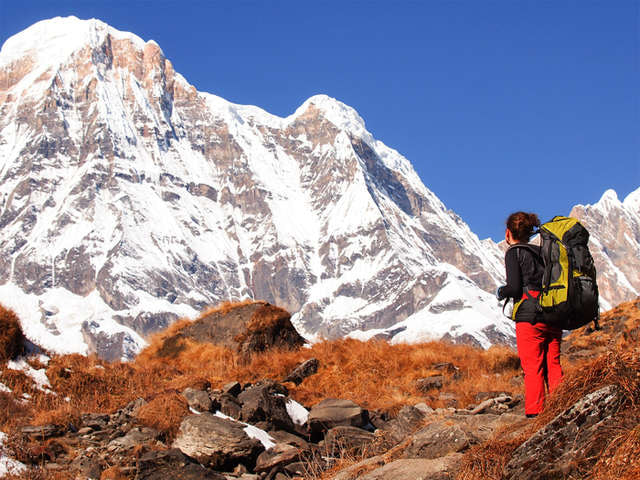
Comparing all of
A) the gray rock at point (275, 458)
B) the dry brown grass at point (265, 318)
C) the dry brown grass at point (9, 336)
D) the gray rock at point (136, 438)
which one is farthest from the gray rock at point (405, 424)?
the dry brown grass at point (265, 318)

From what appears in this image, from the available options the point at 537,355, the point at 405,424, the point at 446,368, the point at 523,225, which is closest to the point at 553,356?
the point at 537,355

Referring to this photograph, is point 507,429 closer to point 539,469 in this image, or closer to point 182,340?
point 539,469

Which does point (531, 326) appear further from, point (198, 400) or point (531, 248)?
point (198, 400)

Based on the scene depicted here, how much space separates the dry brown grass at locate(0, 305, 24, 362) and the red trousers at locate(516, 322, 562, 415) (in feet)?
32.9

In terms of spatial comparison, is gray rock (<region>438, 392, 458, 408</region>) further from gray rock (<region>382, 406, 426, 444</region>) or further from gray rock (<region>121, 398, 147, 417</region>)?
gray rock (<region>121, 398, 147, 417</region>)

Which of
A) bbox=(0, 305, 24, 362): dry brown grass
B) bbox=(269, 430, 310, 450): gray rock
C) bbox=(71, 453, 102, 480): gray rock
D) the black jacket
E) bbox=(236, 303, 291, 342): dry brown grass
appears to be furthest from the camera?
bbox=(236, 303, 291, 342): dry brown grass

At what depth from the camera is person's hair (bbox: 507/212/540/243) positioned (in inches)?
359

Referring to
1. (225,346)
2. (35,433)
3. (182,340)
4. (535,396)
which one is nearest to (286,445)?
(35,433)

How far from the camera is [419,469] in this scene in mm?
7191

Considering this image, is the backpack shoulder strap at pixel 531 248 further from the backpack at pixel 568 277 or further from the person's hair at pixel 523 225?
the backpack at pixel 568 277

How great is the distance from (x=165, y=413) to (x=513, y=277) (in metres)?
6.07

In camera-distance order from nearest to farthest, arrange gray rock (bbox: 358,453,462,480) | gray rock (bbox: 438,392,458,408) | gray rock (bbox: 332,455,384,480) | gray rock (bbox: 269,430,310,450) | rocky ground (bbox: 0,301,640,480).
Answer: rocky ground (bbox: 0,301,640,480) < gray rock (bbox: 358,453,462,480) < gray rock (bbox: 332,455,384,480) < gray rock (bbox: 269,430,310,450) < gray rock (bbox: 438,392,458,408)

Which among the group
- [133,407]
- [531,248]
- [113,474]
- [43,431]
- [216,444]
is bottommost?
[113,474]

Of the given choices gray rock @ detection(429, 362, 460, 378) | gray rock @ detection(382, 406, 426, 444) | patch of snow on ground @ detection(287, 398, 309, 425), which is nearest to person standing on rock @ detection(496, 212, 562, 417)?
gray rock @ detection(382, 406, 426, 444)
